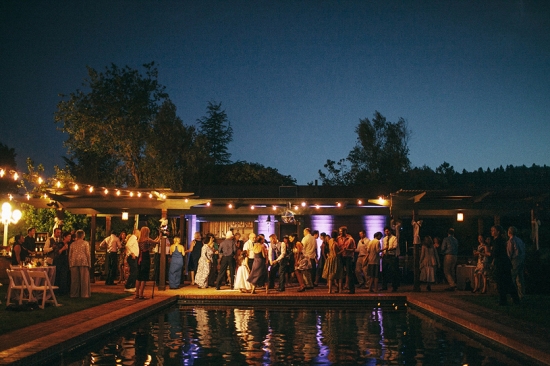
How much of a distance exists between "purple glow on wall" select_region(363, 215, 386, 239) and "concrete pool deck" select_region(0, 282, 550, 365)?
600 centimetres

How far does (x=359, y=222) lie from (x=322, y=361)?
1594 cm

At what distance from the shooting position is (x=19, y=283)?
11375 millimetres

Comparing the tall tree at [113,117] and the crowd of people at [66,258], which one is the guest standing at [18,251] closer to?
the crowd of people at [66,258]

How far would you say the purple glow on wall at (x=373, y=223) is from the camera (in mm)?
22641

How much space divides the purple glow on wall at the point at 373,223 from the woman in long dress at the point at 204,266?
8.08 metres

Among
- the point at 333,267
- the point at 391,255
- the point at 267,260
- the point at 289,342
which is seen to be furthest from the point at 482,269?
the point at 289,342

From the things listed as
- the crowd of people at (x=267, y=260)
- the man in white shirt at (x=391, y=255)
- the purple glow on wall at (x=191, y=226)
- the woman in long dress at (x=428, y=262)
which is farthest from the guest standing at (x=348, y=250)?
the purple glow on wall at (x=191, y=226)

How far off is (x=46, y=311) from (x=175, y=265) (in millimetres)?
6066

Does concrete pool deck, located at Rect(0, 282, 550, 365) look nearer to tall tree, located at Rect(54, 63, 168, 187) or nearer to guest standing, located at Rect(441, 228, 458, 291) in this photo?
guest standing, located at Rect(441, 228, 458, 291)

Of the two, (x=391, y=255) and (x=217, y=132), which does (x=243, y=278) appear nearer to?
(x=391, y=255)

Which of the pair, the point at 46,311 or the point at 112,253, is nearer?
the point at 46,311

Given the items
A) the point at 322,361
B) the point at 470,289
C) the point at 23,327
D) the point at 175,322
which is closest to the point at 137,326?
the point at 175,322

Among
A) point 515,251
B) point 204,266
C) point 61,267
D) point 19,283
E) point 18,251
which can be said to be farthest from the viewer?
point 204,266

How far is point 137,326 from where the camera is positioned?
10.2 metres
